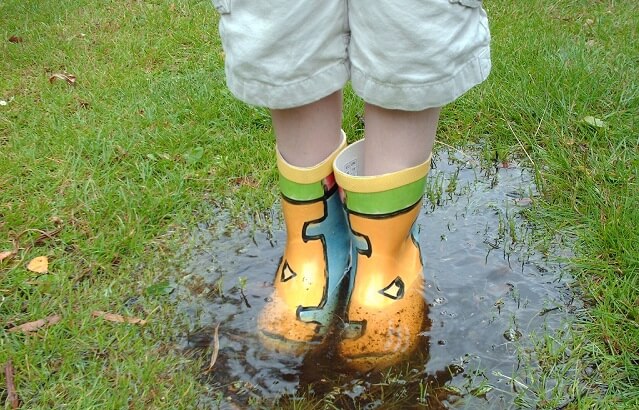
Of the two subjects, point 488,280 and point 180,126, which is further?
point 180,126

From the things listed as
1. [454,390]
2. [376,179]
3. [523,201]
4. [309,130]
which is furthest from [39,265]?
[523,201]

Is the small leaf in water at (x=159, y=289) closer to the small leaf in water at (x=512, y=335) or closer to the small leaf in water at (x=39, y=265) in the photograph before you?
the small leaf in water at (x=39, y=265)

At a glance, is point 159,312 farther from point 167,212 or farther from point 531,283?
point 531,283

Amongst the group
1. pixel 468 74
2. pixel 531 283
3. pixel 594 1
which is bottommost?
pixel 594 1

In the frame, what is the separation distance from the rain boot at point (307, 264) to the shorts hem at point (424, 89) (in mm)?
233

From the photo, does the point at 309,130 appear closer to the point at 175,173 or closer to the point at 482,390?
the point at 482,390

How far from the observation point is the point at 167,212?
185 cm

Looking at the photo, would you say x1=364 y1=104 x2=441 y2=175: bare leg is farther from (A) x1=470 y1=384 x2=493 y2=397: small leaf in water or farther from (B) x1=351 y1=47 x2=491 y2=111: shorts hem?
(A) x1=470 y1=384 x2=493 y2=397: small leaf in water

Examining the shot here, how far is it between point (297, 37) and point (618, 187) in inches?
41.9

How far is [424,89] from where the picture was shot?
1126 millimetres

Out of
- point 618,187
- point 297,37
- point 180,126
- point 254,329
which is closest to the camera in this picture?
point 297,37

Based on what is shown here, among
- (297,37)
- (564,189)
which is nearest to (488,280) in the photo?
(564,189)

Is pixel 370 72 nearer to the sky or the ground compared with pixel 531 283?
nearer to the sky

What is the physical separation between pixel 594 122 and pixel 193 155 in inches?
48.9
